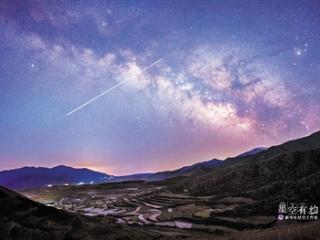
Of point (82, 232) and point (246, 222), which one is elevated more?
point (82, 232)

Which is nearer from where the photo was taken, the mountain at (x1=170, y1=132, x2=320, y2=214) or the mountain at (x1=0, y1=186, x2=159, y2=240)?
the mountain at (x1=0, y1=186, x2=159, y2=240)

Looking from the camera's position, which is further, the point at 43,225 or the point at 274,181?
the point at 274,181

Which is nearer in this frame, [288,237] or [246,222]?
[288,237]

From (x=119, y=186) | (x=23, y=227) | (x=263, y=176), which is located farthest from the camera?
(x=119, y=186)

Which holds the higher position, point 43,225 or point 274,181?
point 274,181

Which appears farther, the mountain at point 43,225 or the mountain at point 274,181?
the mountain at point 274,181

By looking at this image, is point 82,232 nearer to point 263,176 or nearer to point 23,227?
point 23,227

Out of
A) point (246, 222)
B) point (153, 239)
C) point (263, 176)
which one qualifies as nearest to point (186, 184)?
point (263, 176)

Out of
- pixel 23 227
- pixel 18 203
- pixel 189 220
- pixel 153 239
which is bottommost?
pixel 189 220
